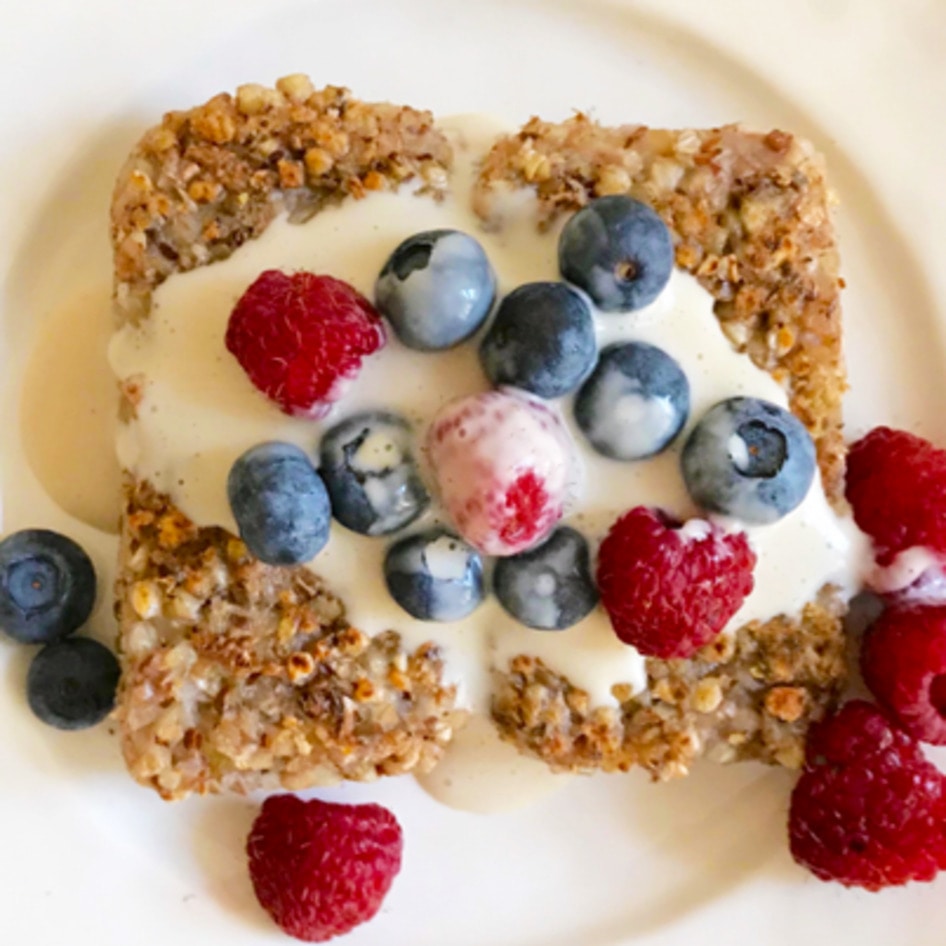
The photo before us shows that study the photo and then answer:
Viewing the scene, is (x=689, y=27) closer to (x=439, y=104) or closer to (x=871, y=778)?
(x=439, y=104)

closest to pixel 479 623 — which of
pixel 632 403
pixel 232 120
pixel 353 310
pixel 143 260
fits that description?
pixel 632 403

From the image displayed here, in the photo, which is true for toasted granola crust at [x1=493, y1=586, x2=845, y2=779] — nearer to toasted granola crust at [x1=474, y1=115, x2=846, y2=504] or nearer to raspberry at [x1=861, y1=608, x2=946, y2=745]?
raspberry at [x1=861, y1=608, x2=946, y2=745]

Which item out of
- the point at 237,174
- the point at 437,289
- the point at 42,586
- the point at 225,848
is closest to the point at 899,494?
the point at 437,289

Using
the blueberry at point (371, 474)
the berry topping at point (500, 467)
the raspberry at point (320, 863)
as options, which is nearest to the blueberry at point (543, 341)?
the berry topping at point (500, 467)

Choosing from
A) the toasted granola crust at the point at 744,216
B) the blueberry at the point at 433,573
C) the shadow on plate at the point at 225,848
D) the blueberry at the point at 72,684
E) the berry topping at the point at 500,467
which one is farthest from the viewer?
the shadow on plate at the point at 225,848

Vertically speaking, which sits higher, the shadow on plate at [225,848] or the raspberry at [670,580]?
the raspberry at [670,580]

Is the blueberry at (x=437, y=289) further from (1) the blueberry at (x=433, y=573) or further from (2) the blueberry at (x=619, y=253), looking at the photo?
(1) the blueberry at (x=433, y=573)

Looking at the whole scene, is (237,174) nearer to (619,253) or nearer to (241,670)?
(619,253)
